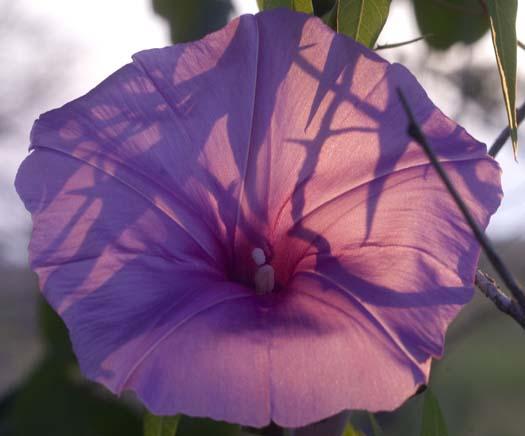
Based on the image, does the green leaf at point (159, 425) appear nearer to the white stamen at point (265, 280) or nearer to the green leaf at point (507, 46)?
the white stamen at point (265, 280)

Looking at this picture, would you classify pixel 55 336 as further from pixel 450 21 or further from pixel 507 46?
pixel 450 21

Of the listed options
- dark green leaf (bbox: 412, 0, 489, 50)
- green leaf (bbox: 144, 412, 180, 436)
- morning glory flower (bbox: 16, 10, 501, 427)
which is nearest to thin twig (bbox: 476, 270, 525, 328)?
morning glory flower (bbox: 16, 10, 501, 427)

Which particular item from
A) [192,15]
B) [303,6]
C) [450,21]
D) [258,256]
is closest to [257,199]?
[258,256]

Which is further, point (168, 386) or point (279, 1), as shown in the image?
point (279, 1)

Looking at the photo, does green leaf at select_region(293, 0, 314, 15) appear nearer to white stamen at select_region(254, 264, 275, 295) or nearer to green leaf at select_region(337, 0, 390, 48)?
green leaf at select_region(337, 0, 390, 48)

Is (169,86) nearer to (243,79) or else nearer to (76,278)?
(243,79)

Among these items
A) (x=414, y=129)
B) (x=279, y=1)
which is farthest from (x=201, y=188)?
(x=414, y=129)
